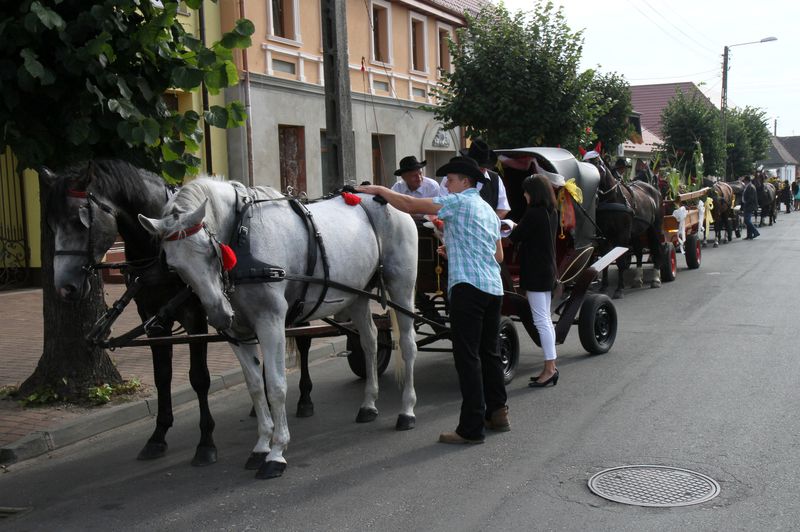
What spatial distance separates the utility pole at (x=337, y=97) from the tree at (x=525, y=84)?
8469mm

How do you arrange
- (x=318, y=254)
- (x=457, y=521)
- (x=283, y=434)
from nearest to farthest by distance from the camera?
(x=457, y=521)
(x=283, y=434)
(x=318, y=254)

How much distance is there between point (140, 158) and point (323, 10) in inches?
168

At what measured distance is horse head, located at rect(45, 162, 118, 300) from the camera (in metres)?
5.00

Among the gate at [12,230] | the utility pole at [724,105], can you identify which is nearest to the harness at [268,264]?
the gate at [12,230]

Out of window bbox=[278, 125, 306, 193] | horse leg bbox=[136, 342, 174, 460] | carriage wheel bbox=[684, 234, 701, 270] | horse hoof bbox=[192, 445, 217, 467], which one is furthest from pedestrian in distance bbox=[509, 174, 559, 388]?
window bbox=[278, 125, 306, 193]

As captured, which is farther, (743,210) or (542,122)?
(743,210)

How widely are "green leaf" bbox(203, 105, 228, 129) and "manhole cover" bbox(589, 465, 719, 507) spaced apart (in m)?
3.72

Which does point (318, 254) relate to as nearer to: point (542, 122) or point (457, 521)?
point (457, 521)

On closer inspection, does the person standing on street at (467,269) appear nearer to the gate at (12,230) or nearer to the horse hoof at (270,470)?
the horse hoof at (270,470)

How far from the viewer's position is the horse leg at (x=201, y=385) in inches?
221

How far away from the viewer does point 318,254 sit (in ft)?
18.9

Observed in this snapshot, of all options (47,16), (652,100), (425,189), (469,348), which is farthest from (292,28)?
(652,100)

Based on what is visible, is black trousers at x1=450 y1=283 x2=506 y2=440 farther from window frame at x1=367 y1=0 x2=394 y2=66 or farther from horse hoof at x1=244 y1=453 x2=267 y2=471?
window frame at x1=367 y1=0 x2=394 y2=66

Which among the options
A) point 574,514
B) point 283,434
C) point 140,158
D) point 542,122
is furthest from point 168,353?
point 542,122
